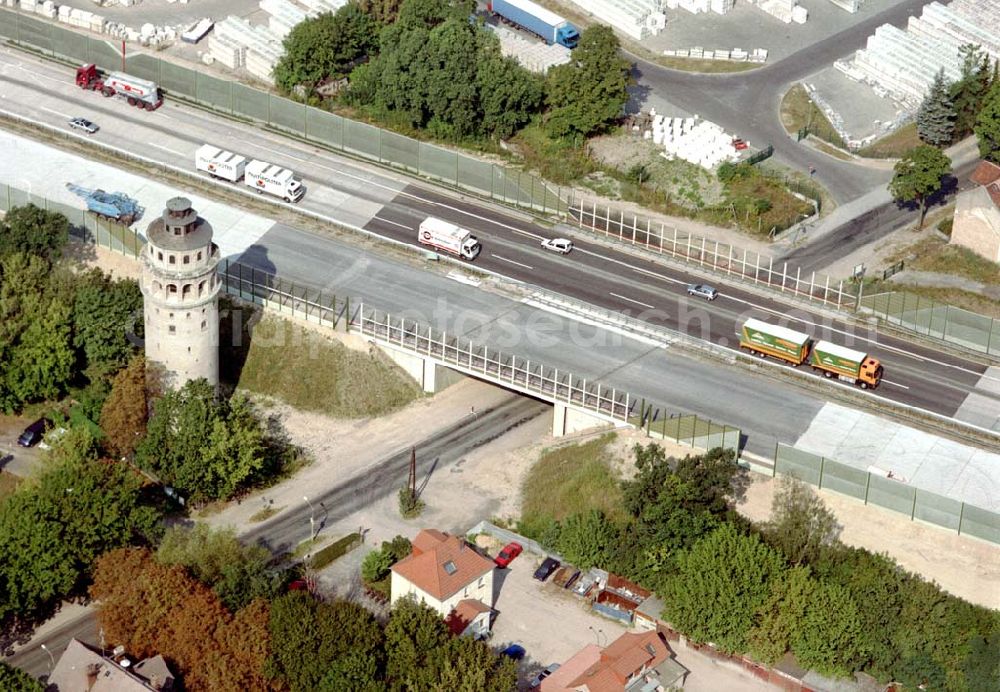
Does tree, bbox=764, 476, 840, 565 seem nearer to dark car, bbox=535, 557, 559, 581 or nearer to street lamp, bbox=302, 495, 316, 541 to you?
dark car, bbox=535, 557, 559, 581

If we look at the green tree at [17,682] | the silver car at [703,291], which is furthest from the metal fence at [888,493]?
the green tree at [17,682]

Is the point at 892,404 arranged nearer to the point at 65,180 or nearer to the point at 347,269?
the point at 347,269

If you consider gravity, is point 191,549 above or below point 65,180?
below

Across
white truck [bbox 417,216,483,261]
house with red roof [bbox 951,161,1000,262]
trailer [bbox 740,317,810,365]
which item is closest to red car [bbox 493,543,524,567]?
trailer [bbox 740,317,810,365]

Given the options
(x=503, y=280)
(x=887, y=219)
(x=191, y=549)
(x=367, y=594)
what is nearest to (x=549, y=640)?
(x=367, y=594)

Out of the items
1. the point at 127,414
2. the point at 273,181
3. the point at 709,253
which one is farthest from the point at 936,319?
the point at 127,414

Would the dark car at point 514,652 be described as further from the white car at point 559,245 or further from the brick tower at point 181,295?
the white car at point 559,245

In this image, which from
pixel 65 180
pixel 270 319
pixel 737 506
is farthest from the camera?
pixel 65 180
